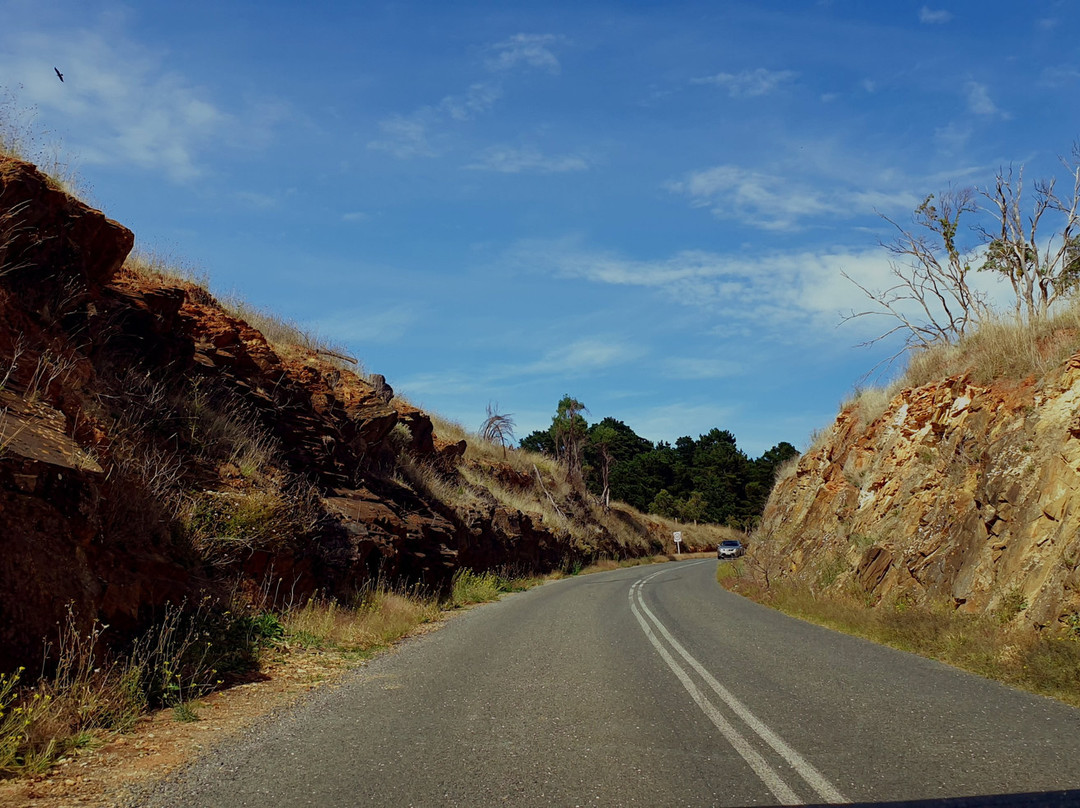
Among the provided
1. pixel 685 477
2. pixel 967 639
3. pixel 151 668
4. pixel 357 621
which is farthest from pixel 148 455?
pixel 685 477

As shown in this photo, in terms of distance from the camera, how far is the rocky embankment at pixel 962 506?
31.6ft

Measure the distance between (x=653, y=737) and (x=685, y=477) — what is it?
272 ft

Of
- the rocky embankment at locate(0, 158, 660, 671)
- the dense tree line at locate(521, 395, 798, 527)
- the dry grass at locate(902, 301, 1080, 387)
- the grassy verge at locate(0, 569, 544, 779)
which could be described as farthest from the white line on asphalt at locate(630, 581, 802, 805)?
the dense tree line at locate(521, 395, 798, 527)

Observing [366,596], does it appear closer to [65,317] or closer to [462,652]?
[462,652]

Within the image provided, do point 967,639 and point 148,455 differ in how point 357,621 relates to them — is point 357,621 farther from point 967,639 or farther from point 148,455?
point 967,639

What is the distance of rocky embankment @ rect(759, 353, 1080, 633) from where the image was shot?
31.6ft

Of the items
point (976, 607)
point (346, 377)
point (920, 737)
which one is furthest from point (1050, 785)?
point (346, 377)

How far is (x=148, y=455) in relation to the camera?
33.1 feet

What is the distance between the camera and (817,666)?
8570 millimetres

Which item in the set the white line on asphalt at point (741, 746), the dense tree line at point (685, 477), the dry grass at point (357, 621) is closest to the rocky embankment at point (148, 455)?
the dry grass at point (357, 621)

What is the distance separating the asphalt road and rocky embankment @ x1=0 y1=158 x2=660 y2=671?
241 centimetres

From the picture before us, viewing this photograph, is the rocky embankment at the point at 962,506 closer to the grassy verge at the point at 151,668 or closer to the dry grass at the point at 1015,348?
the dry grass at the point at 1015,348

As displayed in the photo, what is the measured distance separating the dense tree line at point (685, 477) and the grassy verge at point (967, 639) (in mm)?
59709

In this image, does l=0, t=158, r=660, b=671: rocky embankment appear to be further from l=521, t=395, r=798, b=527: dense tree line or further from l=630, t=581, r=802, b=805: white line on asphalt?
l=521, t=395, r=798, b=527: dense tree line
